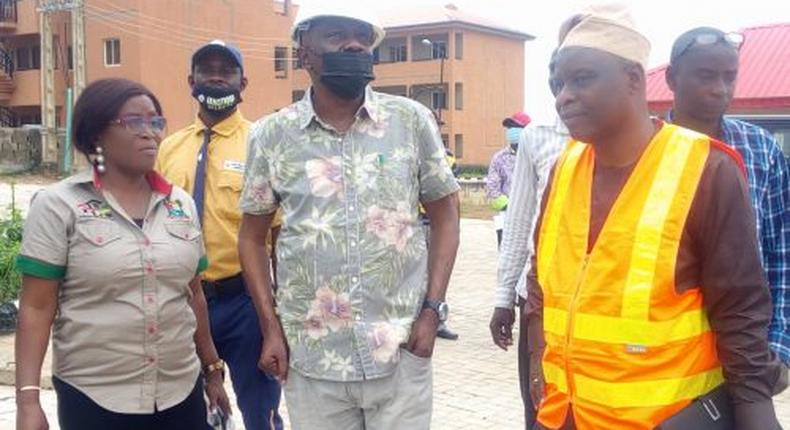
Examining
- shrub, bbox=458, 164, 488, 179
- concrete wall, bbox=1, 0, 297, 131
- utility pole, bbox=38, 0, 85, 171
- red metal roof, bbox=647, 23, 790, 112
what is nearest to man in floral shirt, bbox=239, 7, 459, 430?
red metal roof, bbox=647, 23, 790, 112

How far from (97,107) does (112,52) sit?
32.5m

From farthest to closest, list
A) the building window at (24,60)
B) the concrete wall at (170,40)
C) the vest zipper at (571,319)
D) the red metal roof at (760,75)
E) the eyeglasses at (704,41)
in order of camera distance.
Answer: the building window at (24,60), the concrete wall at (170,40), the red metal roof at (760,75), the eyeglasses at (704,41), the vest zipper at (571,319)

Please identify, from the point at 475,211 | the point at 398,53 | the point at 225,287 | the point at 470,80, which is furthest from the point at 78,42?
the point at 225,287

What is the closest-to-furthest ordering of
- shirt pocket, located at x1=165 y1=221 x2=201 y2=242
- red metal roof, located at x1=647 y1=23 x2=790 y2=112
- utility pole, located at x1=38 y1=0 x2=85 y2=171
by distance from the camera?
1. shirt pocket, located at x1=165 y1=221 x2=201 y2=242
2. red metal roof, located at x1=647 y1=23 x2=790 y2=112
3. utility pole, located at x1=38 y1=0 x2=85 y2=171

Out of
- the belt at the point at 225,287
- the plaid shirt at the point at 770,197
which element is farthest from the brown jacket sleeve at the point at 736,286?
the belt at the point at 225,287

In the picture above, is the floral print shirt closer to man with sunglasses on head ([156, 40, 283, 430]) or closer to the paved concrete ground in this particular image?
man with sunglasses on head ([156, 40, 283, 430])

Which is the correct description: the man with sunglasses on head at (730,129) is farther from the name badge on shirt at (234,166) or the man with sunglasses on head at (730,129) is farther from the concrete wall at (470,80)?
the concrete wall at (470,80)

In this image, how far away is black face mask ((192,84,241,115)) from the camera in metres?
3.95

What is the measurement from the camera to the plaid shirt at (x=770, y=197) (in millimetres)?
2846

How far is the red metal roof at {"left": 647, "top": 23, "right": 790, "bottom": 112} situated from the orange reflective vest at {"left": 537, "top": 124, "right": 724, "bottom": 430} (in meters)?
8.55

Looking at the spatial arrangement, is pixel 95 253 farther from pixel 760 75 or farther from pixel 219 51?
pixel 760 75

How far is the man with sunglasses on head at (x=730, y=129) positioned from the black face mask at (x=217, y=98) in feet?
6.38

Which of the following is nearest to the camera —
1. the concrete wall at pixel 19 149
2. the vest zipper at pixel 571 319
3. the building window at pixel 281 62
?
the vest zipper at pixel 571 319

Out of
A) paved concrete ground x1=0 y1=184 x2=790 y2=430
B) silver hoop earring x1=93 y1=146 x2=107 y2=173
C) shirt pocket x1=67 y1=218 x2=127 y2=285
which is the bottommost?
paved concrete ground x1=0 y1=184 x2=790 y2=430
